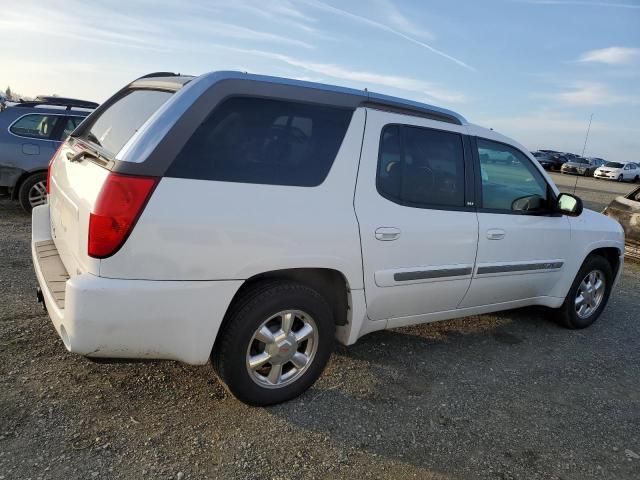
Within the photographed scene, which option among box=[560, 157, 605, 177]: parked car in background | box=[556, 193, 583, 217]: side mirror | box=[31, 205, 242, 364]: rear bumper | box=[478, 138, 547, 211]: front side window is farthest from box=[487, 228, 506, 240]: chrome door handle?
box=[560, 157, 605, 177]: parked car in background

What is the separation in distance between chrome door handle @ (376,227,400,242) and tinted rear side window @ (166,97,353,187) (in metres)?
0.49

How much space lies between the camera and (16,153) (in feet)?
22.9

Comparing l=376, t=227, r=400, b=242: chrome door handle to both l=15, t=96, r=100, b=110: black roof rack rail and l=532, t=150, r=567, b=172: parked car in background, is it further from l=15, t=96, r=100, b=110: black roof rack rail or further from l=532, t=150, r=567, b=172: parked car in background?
l=532, t=150, r=567, b=172: parked car in background

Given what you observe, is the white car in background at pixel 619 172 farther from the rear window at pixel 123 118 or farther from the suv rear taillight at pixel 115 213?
the suv rear taillight at pixel 115 213

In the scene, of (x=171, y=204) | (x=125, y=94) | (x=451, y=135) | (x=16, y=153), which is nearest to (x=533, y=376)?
(x=451, y=135)

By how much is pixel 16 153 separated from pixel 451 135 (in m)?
6.14

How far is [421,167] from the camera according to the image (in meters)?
3.38

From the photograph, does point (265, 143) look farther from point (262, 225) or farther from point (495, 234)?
point (495, 234)

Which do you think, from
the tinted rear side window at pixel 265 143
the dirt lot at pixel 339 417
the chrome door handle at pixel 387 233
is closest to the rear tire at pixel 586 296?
the dirt lot at pixel 339 417

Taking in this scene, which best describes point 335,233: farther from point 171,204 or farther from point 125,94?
point 125,94

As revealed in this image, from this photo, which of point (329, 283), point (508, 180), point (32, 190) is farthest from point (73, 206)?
point (32, 190)

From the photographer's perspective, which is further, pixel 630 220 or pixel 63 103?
pixel 630 220

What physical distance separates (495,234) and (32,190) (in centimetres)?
637

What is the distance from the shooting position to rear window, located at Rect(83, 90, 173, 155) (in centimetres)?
274
